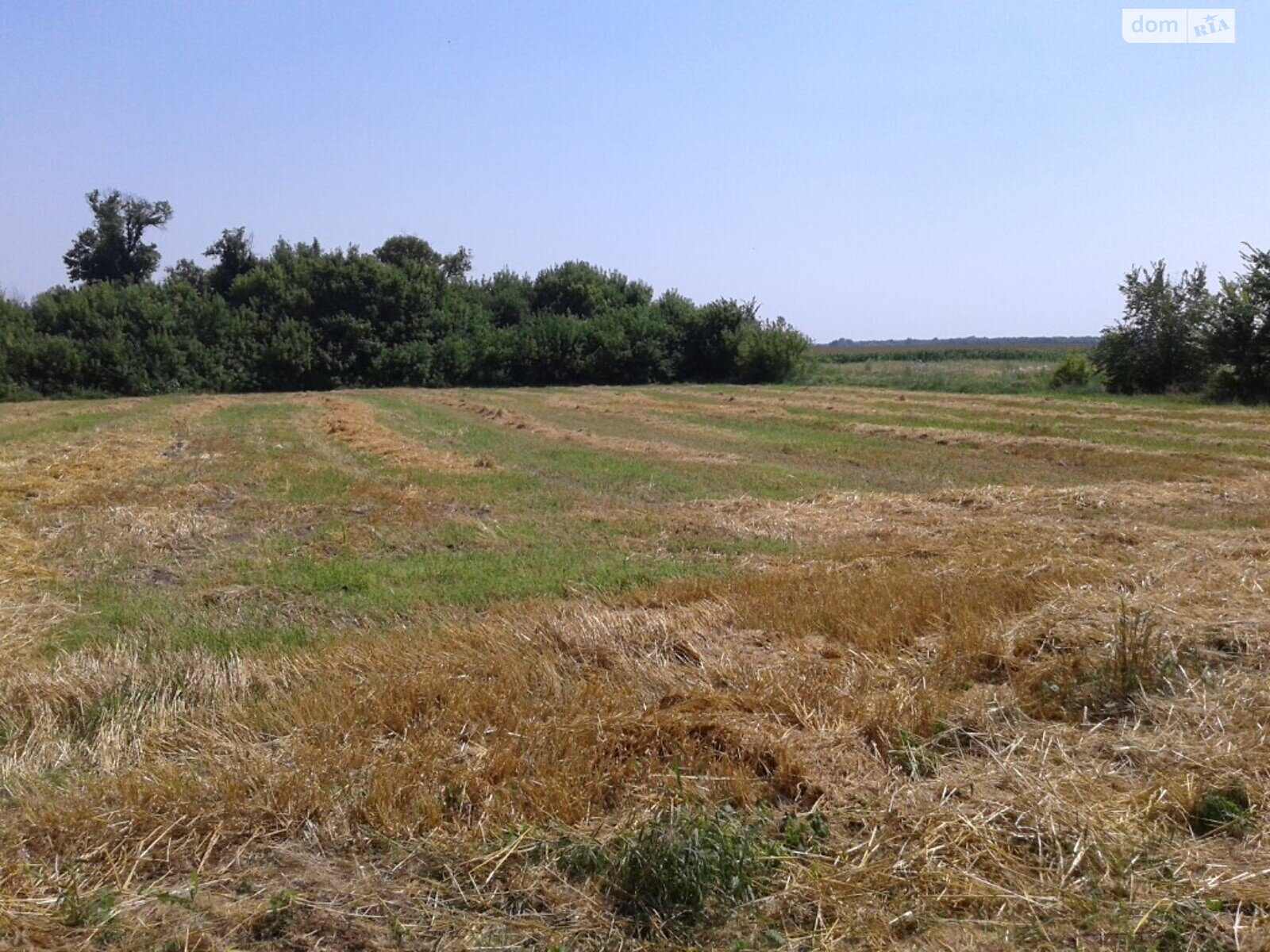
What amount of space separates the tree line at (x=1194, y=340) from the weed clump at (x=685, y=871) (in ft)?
112

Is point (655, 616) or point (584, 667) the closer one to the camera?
point (584, 667)

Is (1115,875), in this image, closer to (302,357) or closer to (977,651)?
(977,651)

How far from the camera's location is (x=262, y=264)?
57.0 m

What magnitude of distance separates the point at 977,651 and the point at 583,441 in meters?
15.7

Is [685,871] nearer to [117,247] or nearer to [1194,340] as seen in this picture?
[1194,340]

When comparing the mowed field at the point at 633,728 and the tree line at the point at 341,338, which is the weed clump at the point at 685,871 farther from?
the tree line at the point at 341,338

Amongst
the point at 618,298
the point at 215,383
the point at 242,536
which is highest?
the point at 618,298

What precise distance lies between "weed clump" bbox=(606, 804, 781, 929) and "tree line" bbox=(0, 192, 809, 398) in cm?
5018

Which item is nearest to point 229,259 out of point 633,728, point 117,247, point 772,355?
point 117,247

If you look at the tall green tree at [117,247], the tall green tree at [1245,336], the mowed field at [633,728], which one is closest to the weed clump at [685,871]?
the mowed field at [633,728]

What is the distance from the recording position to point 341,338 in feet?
177

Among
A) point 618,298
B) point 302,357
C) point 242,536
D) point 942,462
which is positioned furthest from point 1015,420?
point 618,298

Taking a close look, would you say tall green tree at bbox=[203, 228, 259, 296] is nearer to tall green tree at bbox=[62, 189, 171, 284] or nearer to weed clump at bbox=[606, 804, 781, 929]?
tall green tree at bbox=[62, 189, 171, 284]

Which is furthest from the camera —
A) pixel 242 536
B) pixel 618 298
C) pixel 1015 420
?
pixel 618 298
